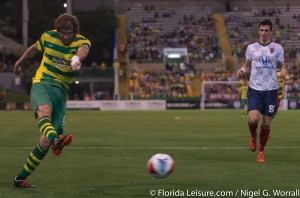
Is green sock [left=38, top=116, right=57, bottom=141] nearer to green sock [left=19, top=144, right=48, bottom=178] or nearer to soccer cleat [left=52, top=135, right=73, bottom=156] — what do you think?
soccer cleat [left=52, top=135, right=73, bottom=156]

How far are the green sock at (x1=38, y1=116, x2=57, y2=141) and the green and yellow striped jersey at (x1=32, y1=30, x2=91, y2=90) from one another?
0.80 m

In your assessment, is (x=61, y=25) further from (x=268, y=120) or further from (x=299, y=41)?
(x=299, y=41)

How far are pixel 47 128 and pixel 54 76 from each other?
1.11 metres

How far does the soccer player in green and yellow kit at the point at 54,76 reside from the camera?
33.1 ft

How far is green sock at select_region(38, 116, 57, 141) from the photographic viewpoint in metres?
9.61

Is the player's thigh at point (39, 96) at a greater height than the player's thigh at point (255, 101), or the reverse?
the player's thigh at point (39, 96)

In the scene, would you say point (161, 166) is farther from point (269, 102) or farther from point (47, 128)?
point (269, 102)

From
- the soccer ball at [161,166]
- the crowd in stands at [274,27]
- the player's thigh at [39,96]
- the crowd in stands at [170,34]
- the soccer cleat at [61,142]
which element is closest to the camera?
the soccer cleat at [61,142]

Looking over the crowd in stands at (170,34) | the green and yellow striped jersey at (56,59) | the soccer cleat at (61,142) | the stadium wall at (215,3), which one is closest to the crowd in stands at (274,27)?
the stadium wall at (215,3)

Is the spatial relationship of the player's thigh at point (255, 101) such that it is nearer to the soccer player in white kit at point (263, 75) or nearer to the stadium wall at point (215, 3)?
the soccer player in white kit at point (263, 75)

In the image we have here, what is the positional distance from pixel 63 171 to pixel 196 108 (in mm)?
37700

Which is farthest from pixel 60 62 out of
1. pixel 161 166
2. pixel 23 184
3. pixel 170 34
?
pixel 170 34

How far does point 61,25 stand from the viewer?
10.4 metres

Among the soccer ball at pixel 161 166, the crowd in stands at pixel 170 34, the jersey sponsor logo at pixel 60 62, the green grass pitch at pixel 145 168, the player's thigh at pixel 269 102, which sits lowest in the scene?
the green grass pitch at pixel 145 168
